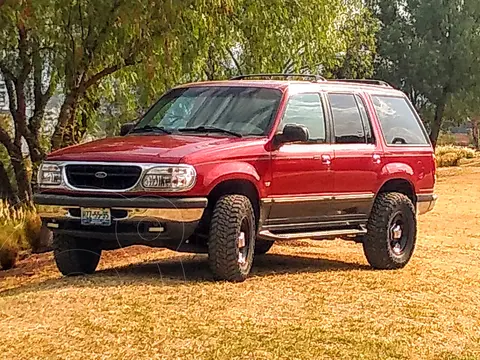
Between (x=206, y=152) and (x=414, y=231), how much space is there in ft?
10.7

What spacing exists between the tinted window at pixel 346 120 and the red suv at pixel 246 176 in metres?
0.01

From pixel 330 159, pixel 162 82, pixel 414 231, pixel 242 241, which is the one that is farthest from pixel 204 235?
pixel 162 82

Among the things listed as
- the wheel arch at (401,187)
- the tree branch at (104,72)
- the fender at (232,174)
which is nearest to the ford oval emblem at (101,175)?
the fender at (232,174)

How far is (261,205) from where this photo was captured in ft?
29.2

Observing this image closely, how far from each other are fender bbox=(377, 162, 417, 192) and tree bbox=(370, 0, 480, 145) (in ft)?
91.9

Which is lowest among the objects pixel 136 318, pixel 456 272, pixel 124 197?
pixel 456 272

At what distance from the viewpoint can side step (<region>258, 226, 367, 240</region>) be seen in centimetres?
909

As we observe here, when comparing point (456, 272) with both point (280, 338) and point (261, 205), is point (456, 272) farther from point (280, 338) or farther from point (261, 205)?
point (280, 338)

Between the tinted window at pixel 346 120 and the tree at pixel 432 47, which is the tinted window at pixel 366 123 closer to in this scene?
the tinted window at pixel 346 120

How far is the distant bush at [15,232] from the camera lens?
13.6m

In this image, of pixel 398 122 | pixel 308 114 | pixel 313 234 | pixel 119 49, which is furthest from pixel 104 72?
pixel 313 234

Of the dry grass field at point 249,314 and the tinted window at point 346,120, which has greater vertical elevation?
the tinted window at point 346,120

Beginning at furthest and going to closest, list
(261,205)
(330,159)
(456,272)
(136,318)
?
(456,272) → (330,159) → (261,205) → (136,318)

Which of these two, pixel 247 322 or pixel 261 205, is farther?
pixel 261 205
